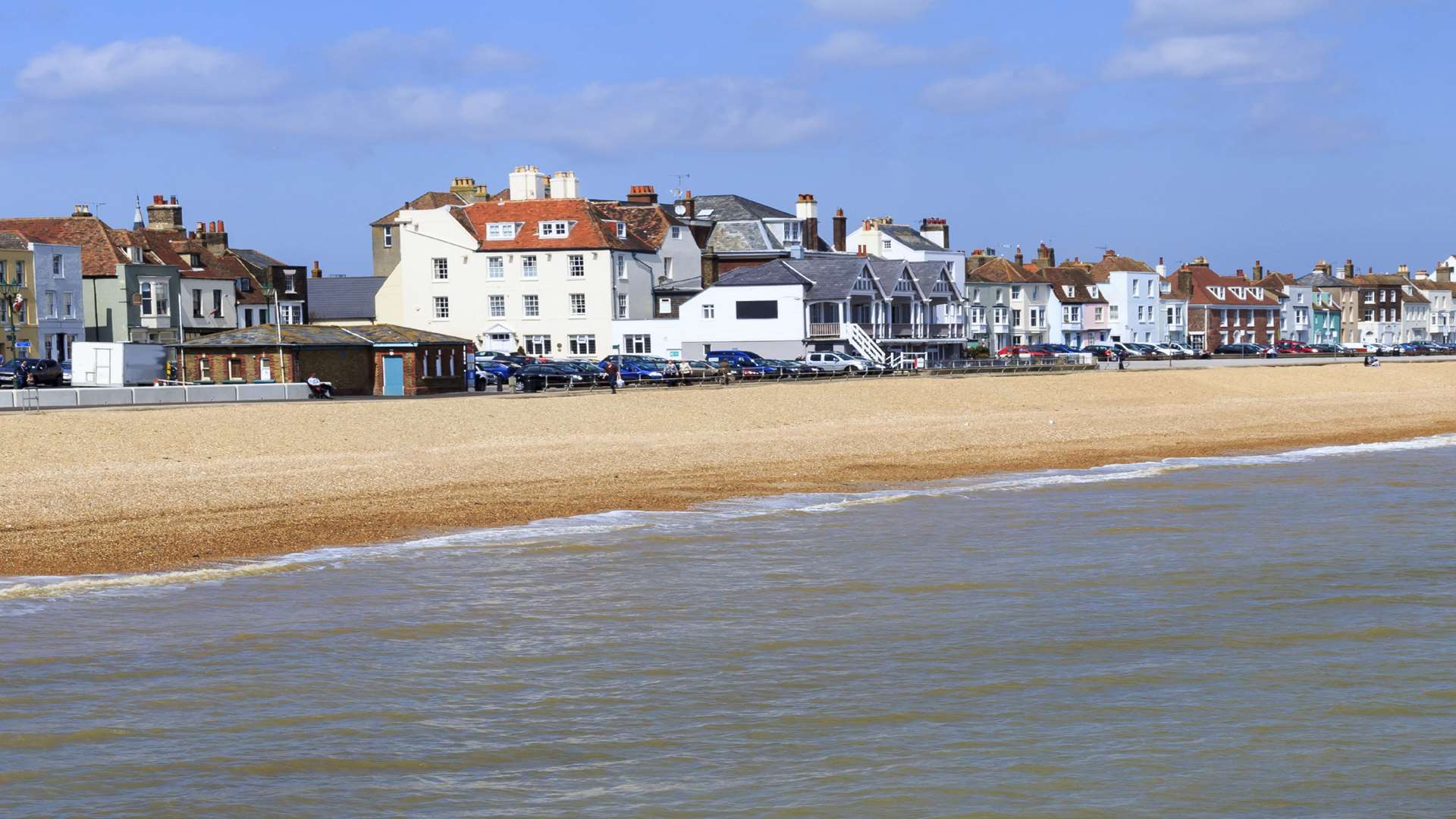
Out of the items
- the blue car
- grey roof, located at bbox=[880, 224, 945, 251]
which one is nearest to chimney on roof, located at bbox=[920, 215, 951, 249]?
grey roof, located at bbox=[880, 224, 945, 251]

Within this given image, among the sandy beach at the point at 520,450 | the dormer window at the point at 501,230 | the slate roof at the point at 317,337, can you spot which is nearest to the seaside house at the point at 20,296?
the slate roof at the point at 317,337

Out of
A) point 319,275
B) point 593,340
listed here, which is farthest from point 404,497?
point 319,275

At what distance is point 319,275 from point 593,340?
30307 mm

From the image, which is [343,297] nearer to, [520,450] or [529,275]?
[529,275]

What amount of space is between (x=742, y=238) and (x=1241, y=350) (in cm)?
4129

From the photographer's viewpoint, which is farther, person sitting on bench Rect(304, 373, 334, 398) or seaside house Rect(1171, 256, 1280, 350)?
seaside house Rect(1171, 256, 1280, 350)

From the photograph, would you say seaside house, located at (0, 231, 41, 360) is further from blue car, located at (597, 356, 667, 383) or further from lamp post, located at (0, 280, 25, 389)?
blue car, located at (597, 356, 667, 383)

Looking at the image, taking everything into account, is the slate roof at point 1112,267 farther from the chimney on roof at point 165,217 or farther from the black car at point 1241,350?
the chimney on roof at point 165,217

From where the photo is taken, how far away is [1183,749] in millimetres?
12008

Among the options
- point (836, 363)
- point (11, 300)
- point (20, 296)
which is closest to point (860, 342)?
point (836, 363)

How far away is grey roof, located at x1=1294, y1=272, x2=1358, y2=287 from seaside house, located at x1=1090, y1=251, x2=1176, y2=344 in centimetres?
3015

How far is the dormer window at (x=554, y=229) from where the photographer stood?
82.7m

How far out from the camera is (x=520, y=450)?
33.5 metres

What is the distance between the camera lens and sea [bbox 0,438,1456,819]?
11.1 m
